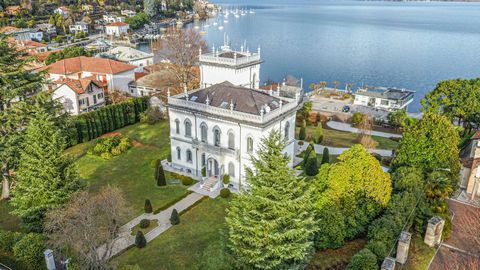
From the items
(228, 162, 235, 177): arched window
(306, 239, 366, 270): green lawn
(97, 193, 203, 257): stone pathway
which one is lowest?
(97, 193, 203, 257): stone pathway

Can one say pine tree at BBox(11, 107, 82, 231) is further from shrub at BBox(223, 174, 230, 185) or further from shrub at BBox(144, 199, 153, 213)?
shrub at BBox(223, 174, 230, 185)

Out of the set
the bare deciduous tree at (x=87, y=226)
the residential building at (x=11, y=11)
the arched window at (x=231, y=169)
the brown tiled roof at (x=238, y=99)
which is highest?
the residential building at (x=11, y=11)

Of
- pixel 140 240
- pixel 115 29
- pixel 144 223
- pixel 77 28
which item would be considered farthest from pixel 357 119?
pixel 77 28

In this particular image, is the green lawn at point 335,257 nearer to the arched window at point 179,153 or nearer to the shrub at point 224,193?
the shrub at point 224,193

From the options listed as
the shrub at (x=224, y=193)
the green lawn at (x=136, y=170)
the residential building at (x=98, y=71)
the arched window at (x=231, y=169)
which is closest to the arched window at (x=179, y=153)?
the green lawn at (x=136, y=170)

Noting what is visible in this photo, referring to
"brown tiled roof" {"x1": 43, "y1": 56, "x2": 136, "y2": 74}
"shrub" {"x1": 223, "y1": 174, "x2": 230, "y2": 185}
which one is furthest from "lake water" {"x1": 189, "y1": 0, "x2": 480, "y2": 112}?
"shrub" {"x1": 223, "y1": 174, "x2": 230, "y2": 185}

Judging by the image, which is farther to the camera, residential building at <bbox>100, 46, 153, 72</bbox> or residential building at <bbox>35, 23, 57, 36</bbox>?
residential building at <bbox>35, 23, 57, 36</bbox>

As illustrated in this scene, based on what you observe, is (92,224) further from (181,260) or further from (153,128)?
(153,128)
